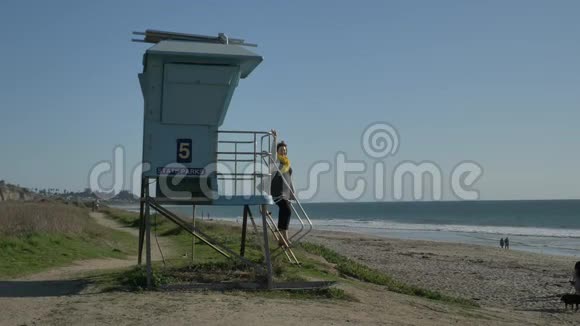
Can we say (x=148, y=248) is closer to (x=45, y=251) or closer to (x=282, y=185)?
(x=282, y=185)

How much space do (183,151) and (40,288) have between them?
3.58 meters

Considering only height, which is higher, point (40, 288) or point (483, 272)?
point (40, 288)

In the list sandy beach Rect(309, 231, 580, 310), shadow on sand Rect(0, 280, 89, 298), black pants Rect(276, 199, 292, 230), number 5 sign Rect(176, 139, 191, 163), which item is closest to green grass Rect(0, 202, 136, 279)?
shadow on sand Rect(0, 280, 89, 298)

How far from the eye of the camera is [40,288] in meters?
11.6

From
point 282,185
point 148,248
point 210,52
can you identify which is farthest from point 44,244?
point 210,52

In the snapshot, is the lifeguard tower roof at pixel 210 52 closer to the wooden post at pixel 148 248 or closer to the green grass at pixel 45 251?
the wooden post at pixel 148 248

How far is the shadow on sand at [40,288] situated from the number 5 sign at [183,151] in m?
2.91

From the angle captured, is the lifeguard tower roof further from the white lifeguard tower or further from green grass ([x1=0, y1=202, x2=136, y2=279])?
green grass ([x1=0, y1=202, x2=136, y2=279])

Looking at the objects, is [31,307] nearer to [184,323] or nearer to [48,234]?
[184,323]

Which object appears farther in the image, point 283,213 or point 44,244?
point 44,244

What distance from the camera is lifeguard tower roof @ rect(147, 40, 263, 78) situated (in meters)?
11.7

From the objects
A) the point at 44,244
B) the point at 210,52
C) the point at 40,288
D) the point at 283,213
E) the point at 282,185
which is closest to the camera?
the point at 40,288

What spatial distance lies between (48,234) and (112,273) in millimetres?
7602

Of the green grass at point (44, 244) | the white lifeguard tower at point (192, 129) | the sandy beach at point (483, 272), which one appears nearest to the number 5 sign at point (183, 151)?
the white lifeguard tower at point (192, 129)
